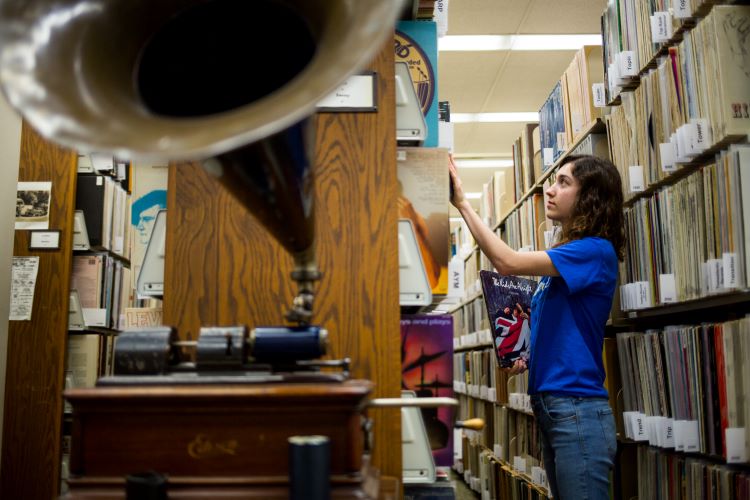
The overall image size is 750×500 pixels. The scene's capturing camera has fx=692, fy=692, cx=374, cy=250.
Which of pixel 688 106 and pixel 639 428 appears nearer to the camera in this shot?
pixel 688 106

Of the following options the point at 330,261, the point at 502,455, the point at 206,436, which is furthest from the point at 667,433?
the point at 502,455

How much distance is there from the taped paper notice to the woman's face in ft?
6.95

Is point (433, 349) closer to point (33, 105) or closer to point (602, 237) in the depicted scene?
point (602, 237)

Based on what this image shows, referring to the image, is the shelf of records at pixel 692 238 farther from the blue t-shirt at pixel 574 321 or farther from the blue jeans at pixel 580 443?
the blue jeans at pixel 580 443

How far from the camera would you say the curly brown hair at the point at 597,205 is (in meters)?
2.08

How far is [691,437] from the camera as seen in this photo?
193 cm

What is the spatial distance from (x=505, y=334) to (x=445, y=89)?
11.8 feet

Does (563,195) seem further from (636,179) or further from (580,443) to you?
(580,443)

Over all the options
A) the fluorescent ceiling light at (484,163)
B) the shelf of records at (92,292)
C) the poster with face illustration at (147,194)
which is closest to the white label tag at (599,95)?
the poster with face illustration at (147,194)

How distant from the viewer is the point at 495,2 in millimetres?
4211

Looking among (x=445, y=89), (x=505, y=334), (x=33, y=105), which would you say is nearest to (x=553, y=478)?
(x=505, y=334)

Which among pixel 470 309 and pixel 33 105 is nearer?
pixel 33 105

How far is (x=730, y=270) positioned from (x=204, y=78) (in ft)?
4.51

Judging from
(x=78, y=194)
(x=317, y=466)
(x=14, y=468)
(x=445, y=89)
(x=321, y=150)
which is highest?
(x=445, y=89)
